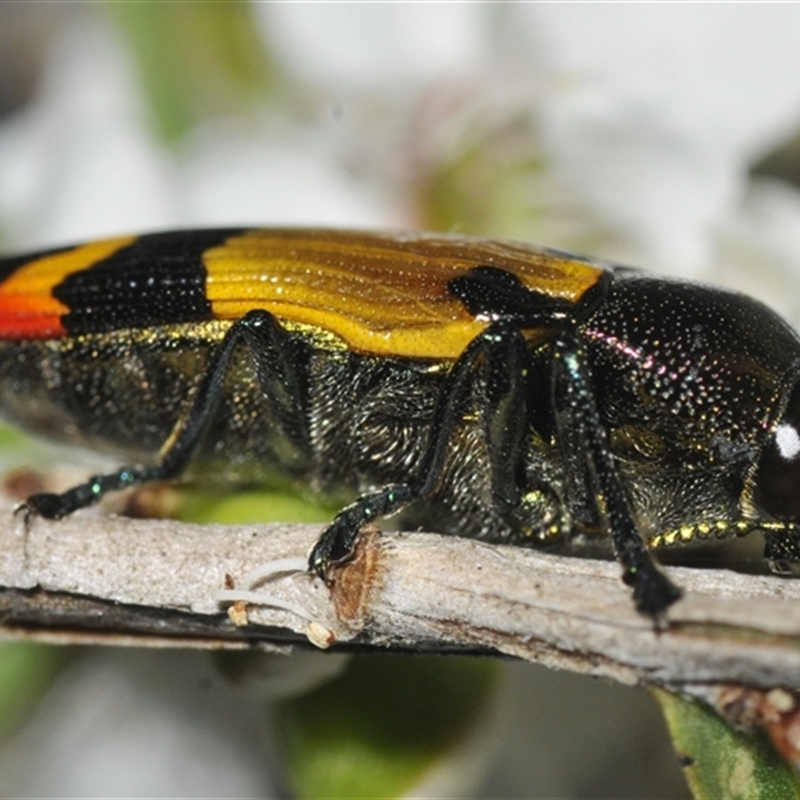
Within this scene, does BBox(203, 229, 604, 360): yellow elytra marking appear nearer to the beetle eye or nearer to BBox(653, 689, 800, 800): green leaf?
the beetle eye

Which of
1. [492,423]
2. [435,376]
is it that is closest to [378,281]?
[435,376]

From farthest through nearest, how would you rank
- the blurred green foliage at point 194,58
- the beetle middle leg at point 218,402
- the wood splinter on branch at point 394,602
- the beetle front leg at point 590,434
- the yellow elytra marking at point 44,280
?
1. the blurred green foliage at point 194,58
2. the yellow elytra marking at point 44,280
3. the beetle middle leg at point 218,402
4. the beetle front leg at point 590,434
5. the wood splinter on branch at point 394,602

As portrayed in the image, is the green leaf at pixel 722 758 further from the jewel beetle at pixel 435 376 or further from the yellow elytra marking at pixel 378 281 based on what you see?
the yellow elytra marking at pixel 378 281

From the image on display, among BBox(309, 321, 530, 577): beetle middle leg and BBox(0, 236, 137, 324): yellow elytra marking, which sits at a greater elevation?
BBox(0, 236, 137, 324): yellow elytra marking

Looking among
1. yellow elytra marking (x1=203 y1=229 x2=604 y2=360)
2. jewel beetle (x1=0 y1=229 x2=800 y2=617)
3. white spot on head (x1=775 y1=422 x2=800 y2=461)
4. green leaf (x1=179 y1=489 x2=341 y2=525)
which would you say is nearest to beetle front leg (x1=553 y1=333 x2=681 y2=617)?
jewel beetle (x1=0 y1=229 x2=800 y2=617)

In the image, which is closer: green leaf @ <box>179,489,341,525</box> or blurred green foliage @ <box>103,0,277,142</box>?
green leaf @ <box>179,489,341,525</box>

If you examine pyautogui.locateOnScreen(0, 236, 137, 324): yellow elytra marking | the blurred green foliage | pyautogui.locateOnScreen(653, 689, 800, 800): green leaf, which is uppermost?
the blurred green foliage


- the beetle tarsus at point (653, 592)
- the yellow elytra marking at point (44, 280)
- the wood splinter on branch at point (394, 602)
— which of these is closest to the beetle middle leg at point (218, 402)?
the wood splinter on branch at point (394, 602)

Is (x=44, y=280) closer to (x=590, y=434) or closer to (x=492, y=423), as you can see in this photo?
(x=492, y=423)
